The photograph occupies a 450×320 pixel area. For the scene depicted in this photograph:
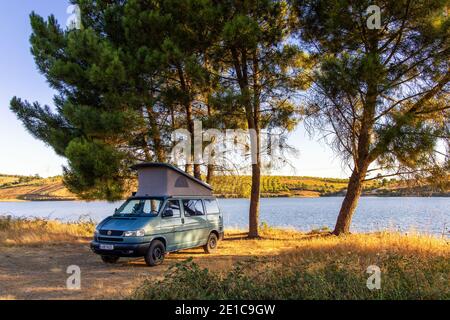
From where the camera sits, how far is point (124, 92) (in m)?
16.0

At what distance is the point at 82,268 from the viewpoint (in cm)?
1095

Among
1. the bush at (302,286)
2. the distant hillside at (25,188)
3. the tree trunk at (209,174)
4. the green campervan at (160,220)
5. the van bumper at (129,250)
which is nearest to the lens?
the bush at (302,286)

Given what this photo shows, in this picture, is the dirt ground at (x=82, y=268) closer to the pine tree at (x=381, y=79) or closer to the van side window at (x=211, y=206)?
the van side window at (x=211, y=206)

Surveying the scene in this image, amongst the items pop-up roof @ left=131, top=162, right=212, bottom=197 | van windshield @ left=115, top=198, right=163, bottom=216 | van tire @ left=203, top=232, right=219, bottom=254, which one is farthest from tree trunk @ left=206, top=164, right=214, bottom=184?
van windshield @ left=115, top=198, right=163, bottom=216

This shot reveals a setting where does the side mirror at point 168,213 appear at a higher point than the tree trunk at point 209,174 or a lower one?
lower

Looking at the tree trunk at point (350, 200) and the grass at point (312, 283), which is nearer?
Result: the grass at point (312, 283)

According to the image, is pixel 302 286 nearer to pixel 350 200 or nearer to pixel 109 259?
pixel 109 259

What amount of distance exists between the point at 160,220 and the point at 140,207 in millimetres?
967

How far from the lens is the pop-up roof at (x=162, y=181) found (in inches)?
498

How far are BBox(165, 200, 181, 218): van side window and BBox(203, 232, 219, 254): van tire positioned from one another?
1.83 m

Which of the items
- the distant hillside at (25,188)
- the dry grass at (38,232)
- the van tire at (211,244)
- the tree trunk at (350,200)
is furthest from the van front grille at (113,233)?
the distant hillside at (25,188)
